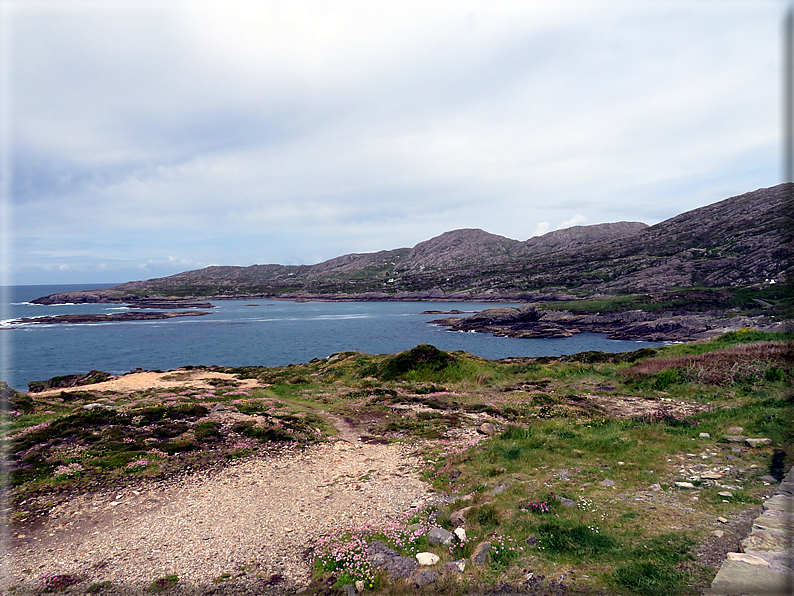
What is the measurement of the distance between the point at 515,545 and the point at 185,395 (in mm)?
34117

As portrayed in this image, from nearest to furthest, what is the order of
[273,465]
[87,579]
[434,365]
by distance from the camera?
[87,579], [273,465], [434,365]

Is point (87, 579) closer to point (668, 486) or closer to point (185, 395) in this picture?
point (668, 486)

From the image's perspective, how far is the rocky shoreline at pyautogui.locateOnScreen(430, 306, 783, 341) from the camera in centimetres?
9950

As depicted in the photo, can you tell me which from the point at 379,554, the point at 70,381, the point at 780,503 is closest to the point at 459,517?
the point at 379,554

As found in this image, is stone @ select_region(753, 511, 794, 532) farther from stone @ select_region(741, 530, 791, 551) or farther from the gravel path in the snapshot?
the gravel path

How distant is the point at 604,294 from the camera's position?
7042 inches

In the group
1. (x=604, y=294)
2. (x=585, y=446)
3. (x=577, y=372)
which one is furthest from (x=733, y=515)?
(x=604, y=294)

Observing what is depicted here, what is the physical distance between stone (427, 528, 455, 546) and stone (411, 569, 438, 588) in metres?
1.39

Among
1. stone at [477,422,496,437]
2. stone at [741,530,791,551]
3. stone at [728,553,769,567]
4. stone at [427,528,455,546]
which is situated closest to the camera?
stone at [728,553,769,567]

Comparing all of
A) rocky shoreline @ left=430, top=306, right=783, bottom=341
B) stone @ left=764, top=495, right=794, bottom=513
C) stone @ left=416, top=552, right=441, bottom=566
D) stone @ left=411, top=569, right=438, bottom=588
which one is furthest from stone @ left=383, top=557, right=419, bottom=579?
rocky shoreline @ left=430, top=306, right=783, bottom=341

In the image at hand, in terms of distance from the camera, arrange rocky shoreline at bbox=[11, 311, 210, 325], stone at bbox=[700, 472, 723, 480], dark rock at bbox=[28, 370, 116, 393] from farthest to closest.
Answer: rocky shoreline at bbox=[11, 311, 210, 325] → dark rock at bbox=[28, 370, 116, 393] → stone at bbox=[700, 472, 723, 480]

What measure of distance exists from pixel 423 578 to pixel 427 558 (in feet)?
2.71

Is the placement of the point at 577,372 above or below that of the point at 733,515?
below

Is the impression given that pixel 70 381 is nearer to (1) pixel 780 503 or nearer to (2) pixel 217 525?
(2) pixel 217 525
